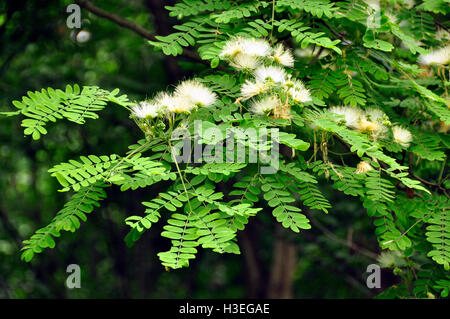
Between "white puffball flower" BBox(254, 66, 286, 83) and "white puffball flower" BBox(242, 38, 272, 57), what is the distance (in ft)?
0.31

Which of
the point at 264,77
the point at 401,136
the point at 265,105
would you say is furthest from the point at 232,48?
the point at 401,136

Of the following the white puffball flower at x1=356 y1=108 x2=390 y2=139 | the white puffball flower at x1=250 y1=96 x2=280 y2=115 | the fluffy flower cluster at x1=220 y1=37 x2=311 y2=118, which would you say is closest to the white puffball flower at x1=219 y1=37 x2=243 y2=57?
the fluffy flower cluster at x1=220 y1=37 x2=311 y2=118

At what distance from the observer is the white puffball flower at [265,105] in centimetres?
202

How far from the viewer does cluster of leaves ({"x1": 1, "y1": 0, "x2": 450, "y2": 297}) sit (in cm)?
190

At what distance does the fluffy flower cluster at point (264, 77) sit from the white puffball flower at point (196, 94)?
6.2 inches

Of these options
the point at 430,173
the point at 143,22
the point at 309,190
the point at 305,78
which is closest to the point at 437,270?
the point at 430,173

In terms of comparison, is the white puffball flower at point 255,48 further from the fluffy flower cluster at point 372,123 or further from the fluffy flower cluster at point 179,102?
the fluffy flower cluster at point 372,123

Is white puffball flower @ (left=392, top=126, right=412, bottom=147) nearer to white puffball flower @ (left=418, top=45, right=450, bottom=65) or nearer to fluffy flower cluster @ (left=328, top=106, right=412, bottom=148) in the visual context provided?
fluffy flower cluster @ (left=328, top=106, right=412, bottom=148)

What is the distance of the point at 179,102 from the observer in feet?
6.53

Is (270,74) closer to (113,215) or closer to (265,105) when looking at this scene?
(265,105)

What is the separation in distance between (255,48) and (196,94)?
35cm

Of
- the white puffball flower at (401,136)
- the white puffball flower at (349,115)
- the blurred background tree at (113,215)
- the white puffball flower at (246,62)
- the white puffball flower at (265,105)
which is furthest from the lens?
the blurred background tree at (113,215)

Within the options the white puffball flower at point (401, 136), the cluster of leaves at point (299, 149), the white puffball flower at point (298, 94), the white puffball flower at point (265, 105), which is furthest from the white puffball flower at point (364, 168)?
the white puffball flower at point (265, 105)

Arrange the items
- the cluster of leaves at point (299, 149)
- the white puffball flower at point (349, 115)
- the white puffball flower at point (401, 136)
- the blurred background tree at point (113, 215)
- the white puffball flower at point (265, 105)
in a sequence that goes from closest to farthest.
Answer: the cluster of leaves at point (299, 149) < the white puffball flower at point (265, 105) < the white puffball flower at point (349, 115) < the white puffball flower at point (401, 136) < the blurred background tree at point (113, 215)
